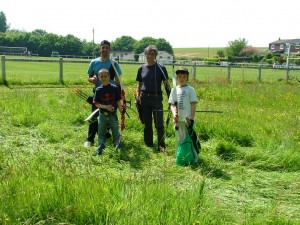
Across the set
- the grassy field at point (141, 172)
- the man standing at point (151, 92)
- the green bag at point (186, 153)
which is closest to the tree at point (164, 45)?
the grassy field at point (141, 172)

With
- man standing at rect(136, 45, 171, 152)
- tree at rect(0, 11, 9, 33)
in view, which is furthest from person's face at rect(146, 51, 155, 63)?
tree at rect(0, 11, 9, 33)

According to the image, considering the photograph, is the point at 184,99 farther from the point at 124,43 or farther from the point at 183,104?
the point at 124,43

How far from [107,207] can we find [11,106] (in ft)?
20.9

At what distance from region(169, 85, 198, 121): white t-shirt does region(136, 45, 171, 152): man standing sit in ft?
2.27

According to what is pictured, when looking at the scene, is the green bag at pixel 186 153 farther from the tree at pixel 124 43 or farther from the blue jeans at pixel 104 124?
the tree at pixel 124 43

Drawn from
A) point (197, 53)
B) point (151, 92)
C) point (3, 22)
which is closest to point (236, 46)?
point (197, 53)

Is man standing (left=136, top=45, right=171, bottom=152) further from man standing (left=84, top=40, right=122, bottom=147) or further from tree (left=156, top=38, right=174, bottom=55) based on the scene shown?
tree (left=156, top=38, right=174, bottom=55)

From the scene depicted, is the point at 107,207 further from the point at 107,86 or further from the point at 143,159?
the point at 107,86

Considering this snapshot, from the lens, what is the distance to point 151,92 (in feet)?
21.1

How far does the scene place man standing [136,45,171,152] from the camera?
6305 mm

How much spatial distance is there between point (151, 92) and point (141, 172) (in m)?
1.90

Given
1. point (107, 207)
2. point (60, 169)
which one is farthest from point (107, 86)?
point (107, 207)

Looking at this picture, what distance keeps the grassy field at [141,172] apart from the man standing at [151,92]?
0.33 m

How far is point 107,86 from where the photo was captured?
606cm
